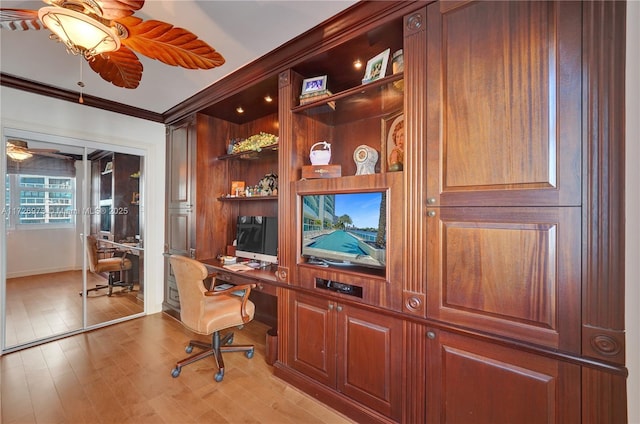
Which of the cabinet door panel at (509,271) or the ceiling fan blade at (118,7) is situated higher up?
the ceiling fan blade at (118,7)

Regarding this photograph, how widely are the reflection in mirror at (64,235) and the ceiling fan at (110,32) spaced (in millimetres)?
1936

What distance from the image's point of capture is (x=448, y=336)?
1434mm

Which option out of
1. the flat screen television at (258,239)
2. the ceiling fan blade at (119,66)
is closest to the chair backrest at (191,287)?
the flat screen television at (258,239)

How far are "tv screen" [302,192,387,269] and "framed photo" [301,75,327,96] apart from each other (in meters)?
0.84

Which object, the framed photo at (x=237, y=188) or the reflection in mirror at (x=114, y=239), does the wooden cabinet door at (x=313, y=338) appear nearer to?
the framed photo at (x=237, y=188)

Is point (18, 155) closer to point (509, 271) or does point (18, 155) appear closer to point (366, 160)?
point (366, 160)

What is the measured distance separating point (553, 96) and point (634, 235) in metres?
0.64

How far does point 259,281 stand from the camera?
243 centimetres

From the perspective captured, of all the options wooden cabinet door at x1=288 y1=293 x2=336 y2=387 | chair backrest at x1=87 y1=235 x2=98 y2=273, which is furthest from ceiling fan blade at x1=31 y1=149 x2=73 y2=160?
wooden cabinet door at x1=288 y1=293 x2=336 y2=387

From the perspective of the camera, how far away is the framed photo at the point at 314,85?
2.09 m

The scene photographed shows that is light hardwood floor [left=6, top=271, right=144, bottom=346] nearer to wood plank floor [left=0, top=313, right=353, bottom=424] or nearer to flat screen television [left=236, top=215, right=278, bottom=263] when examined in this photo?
wood plank floor [left=0, top=313, right=353, bottom=424]

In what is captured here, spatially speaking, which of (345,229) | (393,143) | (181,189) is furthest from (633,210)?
(181,189)

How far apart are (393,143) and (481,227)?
846mm

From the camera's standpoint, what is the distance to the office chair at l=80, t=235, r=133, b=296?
3.29 metres
